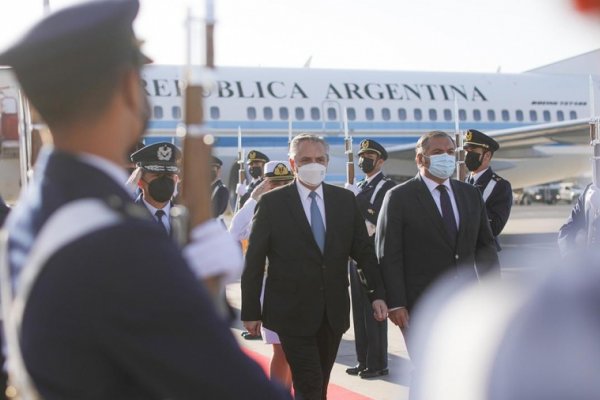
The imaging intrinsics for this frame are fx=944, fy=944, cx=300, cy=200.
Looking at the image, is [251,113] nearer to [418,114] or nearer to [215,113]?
[215,113]

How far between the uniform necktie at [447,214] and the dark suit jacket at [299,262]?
1.62 feet

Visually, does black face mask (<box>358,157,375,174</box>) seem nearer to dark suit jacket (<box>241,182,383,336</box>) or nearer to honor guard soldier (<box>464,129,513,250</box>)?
honor guard soldier (<box>464,129,513,250</box>)

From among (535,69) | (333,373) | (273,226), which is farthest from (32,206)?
(535,69)

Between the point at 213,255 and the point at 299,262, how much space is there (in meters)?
3.55

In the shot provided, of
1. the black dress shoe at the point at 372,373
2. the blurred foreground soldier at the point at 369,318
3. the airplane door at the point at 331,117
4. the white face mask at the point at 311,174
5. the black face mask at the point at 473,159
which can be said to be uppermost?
the airplane door at the point at 331,117

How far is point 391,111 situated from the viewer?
2309 centimetres

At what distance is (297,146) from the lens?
5.90 metres

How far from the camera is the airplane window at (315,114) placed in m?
22.4

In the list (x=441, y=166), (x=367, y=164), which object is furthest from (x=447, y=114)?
(x=441, y=166)

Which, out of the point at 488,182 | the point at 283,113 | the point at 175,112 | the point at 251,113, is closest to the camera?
the point at 488,182

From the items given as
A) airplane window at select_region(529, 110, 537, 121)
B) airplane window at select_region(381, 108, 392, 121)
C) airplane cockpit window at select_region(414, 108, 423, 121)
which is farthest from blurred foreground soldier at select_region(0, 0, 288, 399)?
airplane window at select_region(529, 110, 537, 121)

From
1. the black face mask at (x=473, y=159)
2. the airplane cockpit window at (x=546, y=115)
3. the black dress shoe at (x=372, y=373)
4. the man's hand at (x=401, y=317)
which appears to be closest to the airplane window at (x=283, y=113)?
the airplane cockpit window at (x=546, y=115)

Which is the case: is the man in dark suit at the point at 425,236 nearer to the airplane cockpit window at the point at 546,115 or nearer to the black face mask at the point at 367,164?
the black face mask at the point at 367,164

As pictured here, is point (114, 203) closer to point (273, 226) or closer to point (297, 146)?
point (273, 226)
